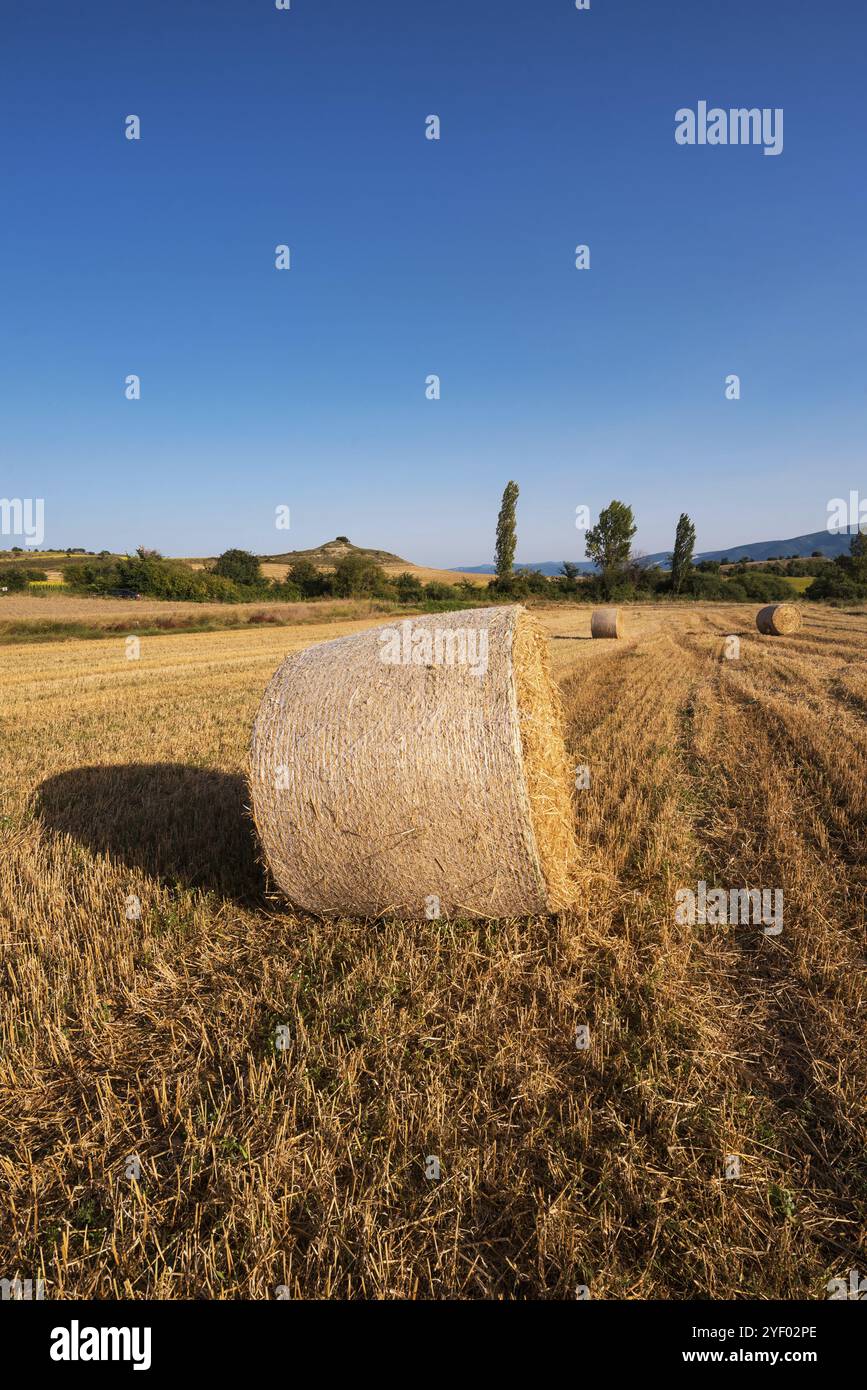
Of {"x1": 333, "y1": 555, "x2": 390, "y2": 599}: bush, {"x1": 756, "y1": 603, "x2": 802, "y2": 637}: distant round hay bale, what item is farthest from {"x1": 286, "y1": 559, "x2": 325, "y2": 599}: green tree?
{"x1": 756, "y1": 603, "x2": 802, "y2": 637}: distant round hay bale

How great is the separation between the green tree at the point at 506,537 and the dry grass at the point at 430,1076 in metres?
54.9

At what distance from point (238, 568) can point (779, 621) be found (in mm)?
42845

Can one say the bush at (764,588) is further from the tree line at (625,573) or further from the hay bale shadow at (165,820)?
the hay bale shadow at (165,820)

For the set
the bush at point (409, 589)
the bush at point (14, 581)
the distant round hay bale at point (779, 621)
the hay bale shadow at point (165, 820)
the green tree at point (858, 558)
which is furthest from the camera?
the green tree at point (858, 558)

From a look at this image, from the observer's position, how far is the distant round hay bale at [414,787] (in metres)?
3.65

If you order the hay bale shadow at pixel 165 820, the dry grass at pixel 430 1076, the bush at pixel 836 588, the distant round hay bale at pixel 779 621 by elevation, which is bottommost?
the dry grass at pixel 430 1076

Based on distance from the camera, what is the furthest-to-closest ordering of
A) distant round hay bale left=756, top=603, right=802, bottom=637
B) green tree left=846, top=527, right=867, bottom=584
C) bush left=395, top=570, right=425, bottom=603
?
1. green tree left=846, top=527, right=867, bottom=584
2. bush left=395, top=570, right=425, bottom=603
3. distant round hay bale left=756, top=603, right=802, bottom=637

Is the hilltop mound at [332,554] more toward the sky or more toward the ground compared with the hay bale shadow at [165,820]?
more toward the sky

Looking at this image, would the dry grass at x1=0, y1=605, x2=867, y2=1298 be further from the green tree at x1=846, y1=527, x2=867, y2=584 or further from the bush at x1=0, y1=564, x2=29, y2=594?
the green tree at x1=846, y1=527, x2=867, y2=584

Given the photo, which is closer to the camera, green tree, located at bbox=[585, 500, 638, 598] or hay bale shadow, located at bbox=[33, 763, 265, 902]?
hay bale shadow, located at bbox=[33, 763, 265, 902]

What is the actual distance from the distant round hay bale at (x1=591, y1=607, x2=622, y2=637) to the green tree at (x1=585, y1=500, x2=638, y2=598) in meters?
40.9

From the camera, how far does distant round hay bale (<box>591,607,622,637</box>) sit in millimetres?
24656

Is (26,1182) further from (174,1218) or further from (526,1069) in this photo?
(526,1069)

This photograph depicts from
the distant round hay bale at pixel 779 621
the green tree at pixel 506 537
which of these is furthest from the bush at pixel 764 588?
the distant round hay bale at pixel 779 621
